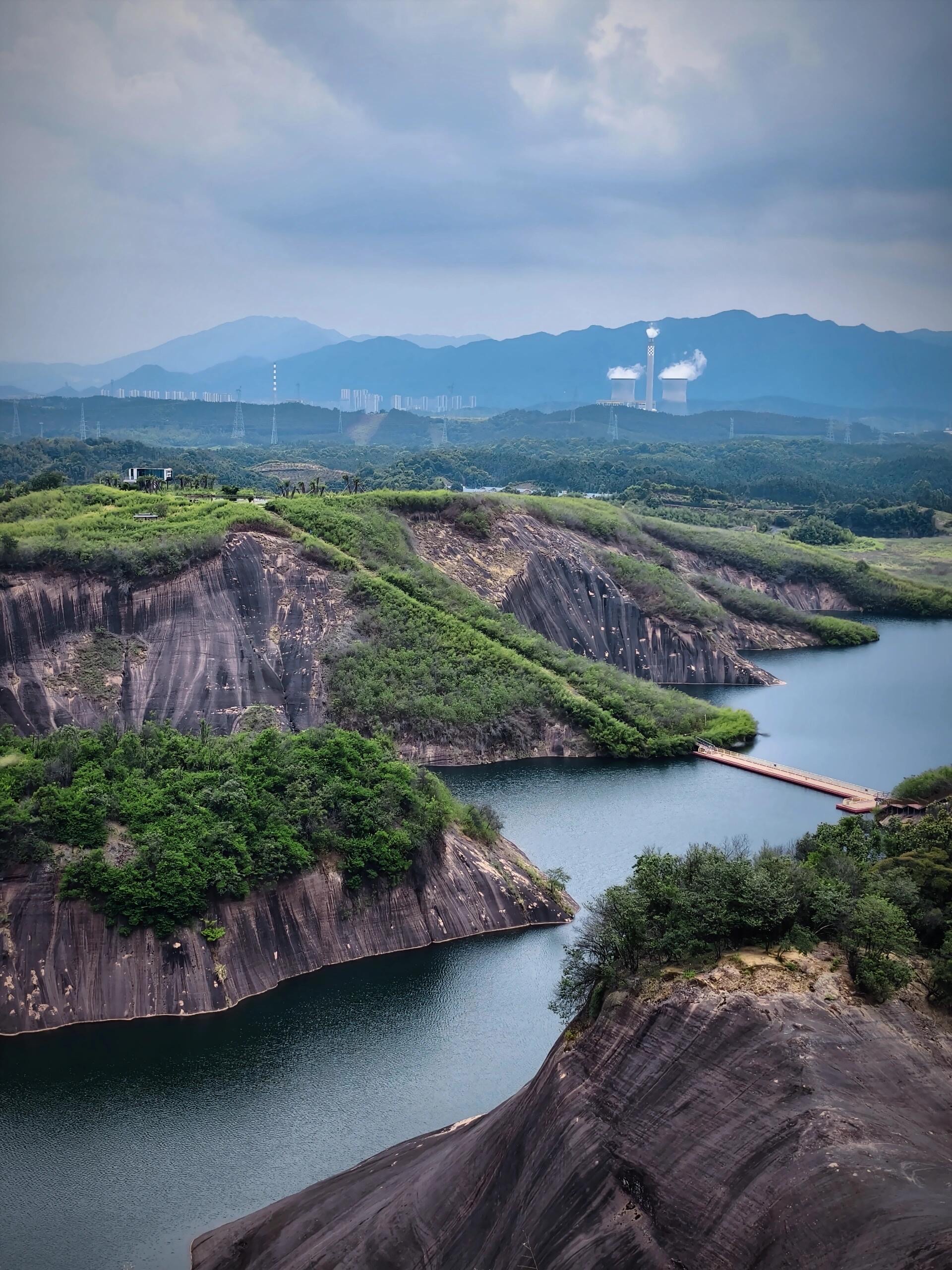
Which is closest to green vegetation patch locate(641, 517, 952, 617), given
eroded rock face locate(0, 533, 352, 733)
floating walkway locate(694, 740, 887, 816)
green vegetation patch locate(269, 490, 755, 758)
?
green vegetation patch locate(269, 490, 755, 758)

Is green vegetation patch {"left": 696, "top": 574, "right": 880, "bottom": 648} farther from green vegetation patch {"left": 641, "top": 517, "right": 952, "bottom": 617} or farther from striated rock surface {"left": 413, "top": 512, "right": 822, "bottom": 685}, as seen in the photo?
striated rock surface {"left": 413, "top": 512, "right": 822, "bottom": 685}

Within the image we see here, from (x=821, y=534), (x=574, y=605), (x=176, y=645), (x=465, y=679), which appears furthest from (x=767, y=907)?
(x=821, y=534)

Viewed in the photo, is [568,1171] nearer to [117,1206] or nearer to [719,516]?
[117,1206]

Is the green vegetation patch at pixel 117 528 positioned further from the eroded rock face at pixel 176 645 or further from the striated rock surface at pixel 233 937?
the striated rock surface at pixel 233 937

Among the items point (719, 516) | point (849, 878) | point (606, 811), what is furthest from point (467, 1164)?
point (719, 516)

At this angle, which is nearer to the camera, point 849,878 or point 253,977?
point 849,878

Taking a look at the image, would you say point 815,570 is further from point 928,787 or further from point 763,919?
point 763,919
